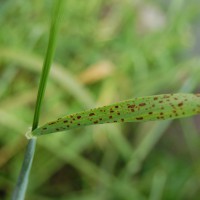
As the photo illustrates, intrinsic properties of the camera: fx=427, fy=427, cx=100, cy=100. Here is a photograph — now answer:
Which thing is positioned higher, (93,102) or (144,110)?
(93,102)

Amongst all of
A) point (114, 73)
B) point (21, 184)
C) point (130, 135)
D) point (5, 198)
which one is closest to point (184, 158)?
point (130, 135)

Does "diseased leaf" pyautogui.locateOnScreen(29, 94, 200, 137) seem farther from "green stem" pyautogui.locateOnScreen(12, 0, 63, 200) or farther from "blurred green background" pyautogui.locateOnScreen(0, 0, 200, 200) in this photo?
"blurred green background" pyautogui.locateOnScreen(0, 0, 200, 200)

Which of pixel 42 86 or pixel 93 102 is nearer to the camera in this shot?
pixel 42 86

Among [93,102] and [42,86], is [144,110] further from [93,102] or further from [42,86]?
[93,102]

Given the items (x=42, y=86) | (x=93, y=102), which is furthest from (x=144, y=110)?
(x=93, y=102)

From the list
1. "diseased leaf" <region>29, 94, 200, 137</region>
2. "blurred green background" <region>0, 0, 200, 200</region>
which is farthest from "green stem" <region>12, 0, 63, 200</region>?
"blurred green background" <region>0, 0, 200, 200</region>

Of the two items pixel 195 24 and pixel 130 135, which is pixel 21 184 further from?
pixel 195 24
